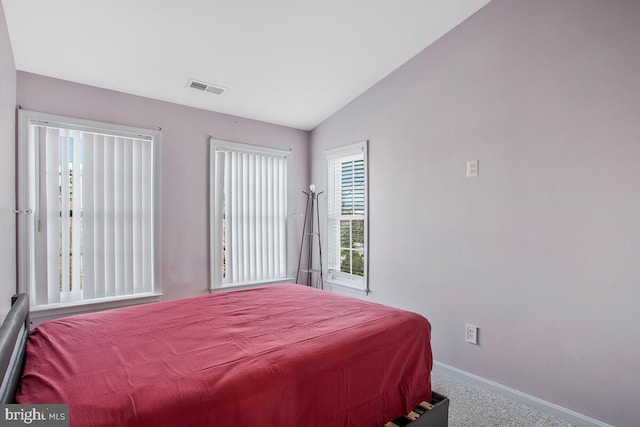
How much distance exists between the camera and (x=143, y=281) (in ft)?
10.1

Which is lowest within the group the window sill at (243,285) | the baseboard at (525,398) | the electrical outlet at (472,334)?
the baseboard at (525,398)

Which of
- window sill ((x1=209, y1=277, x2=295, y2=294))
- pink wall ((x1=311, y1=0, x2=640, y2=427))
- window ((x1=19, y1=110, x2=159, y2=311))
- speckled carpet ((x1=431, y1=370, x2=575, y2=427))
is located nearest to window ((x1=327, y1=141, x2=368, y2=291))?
pink wall ((x1=311, y1=0, x2=640, y2=427))

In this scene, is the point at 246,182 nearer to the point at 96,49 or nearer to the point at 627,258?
the point at 96,49

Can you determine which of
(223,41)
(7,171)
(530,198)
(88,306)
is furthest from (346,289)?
(7,171)

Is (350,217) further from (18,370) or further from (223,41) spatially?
(18,370)

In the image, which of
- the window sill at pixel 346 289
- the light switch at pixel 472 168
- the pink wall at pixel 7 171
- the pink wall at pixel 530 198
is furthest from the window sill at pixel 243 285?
Result: the light switch at pixel 472 168

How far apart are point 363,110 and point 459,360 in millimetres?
2569

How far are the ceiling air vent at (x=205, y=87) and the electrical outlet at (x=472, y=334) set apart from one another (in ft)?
9.96

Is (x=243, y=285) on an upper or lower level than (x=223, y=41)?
lower

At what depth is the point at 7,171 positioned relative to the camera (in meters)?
2.17

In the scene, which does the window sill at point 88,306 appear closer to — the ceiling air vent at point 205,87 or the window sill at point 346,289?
the window sill at point 346,289

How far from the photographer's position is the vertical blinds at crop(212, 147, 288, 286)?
355cm

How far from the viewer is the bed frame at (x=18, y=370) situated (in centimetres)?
97

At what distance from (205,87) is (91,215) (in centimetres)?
152
